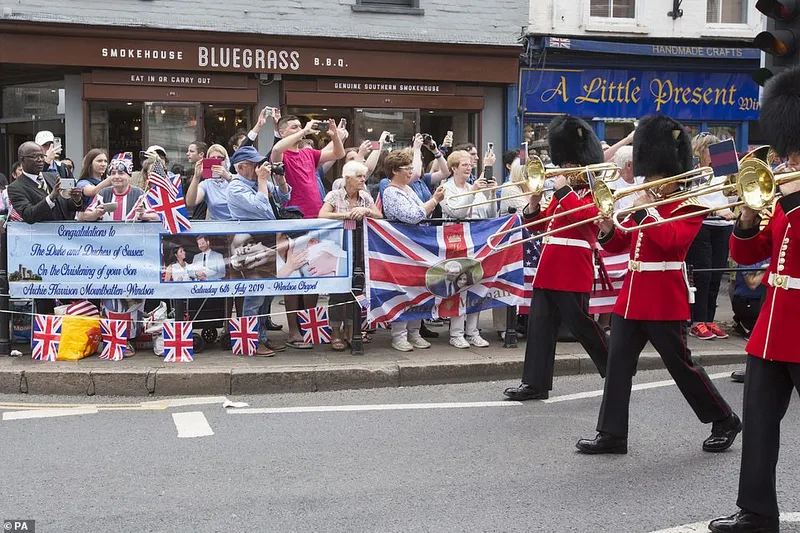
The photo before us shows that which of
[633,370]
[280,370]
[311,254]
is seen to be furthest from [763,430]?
[311,254]

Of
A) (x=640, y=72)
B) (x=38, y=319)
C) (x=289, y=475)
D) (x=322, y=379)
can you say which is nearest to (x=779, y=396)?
(x=289, y=475)

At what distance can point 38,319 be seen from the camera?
820cm

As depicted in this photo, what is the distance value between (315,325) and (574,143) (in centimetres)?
319

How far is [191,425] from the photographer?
21.2ft

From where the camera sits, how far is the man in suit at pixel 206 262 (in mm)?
8438

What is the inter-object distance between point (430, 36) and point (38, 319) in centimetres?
944

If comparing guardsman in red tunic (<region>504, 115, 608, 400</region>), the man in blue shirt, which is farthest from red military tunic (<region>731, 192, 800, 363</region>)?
the man in blue shirt

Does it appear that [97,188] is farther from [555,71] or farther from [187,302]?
[555,71]

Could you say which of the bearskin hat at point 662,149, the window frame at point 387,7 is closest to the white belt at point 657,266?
the bearskin hat at point 662,149

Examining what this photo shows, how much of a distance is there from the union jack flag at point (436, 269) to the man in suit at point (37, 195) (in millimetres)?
2663

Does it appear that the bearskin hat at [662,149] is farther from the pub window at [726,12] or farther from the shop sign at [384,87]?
the pub window at [726,12]

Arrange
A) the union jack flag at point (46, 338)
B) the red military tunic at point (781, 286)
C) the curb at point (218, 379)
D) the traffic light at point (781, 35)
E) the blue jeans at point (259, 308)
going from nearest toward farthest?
1. the red military tunic at point (781, 286)
2. the curb at point (218, 379)
3. the traffic light at point (781, 35)
4. the union jack flag at point (46, 338)
5. the blue jeans at point (259, 308)

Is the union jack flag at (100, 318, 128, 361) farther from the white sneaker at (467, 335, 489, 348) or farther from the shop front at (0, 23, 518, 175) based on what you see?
the shop front at (0, 23, 518, 175)

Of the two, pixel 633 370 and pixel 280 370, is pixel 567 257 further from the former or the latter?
pixel 280 370
